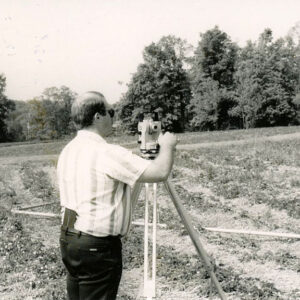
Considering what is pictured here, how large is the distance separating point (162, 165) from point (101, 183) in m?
0.34

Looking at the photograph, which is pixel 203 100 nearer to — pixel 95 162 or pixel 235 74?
pixel 235 74

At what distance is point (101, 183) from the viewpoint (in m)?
2.18

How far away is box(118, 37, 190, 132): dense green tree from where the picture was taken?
42906mm

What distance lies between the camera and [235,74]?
4400cm

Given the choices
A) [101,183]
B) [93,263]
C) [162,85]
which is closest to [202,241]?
[93,263]

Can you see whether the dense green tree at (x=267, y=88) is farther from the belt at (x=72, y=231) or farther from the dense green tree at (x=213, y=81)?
the belt at (x=72, y=231)

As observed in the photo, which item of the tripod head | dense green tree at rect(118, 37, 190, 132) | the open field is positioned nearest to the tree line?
dense green tree at rect(118, 37, 190, 132)

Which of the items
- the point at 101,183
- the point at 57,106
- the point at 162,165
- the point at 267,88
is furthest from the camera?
the point at 267,88

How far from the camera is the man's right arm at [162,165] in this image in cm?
207

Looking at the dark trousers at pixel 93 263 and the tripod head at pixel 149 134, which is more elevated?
the tripod head at pixel 149 134

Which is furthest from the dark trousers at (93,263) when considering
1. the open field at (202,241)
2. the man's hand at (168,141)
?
the open field at (202,241)

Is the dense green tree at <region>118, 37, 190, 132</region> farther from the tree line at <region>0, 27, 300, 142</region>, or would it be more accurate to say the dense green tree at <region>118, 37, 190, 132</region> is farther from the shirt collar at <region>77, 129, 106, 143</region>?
the shirt collar at <region>77, 129, 106, 143</region>

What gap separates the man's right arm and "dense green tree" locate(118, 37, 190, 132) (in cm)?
3842

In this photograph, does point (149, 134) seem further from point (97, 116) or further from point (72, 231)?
point (72, 231)
